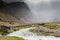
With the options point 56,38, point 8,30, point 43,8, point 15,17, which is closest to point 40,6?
point 43,8

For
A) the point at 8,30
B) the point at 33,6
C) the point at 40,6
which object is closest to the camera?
the point at 8,30

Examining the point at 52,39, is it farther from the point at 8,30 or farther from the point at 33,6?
the point at 33,6

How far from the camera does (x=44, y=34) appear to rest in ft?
105

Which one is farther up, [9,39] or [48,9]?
[48,9]

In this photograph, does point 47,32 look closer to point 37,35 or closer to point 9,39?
point 37,35

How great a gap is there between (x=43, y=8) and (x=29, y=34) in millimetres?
32997

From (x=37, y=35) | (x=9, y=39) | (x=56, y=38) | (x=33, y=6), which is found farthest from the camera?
(x=33, y=6)

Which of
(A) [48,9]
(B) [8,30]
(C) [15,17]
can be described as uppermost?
(A) [48,9]

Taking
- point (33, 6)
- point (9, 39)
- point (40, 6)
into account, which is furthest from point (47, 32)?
point (40, 6)

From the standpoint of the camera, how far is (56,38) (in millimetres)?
29422

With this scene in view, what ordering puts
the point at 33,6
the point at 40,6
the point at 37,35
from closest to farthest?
the point at 37,35
the point at 33,6
the point at 40,6

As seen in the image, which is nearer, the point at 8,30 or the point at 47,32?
the point at 47,32

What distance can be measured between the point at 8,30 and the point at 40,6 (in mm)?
28247

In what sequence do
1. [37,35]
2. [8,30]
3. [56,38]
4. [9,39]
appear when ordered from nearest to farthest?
[9,39] < [56,38] < [37,35] < [8,30]
